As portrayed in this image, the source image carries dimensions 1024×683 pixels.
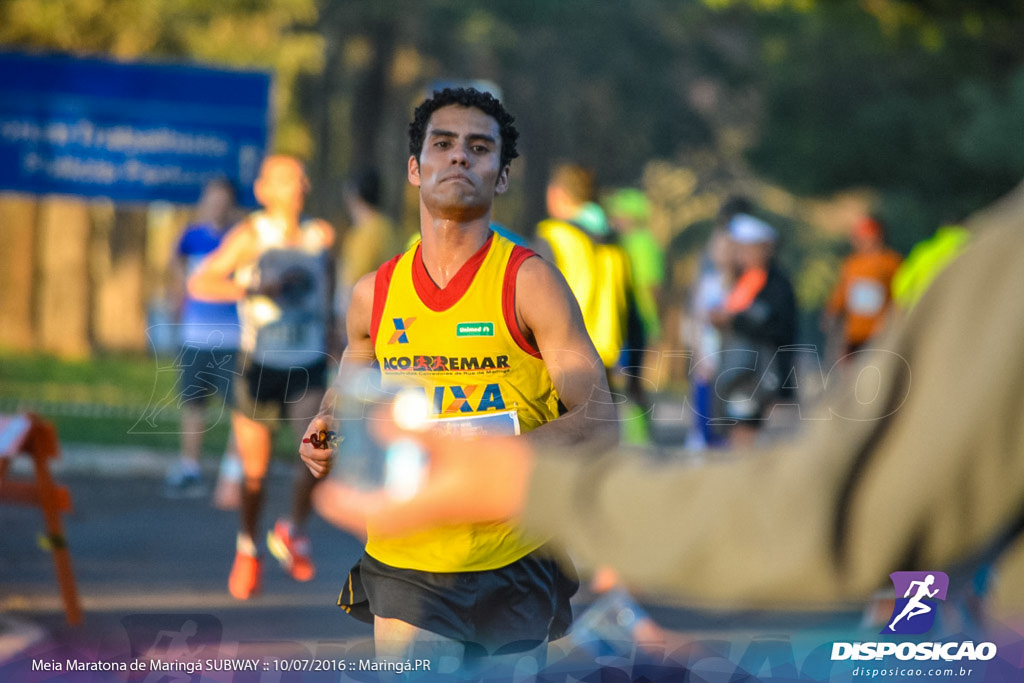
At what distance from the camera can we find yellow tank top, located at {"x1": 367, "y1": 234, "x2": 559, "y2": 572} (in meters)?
3.84

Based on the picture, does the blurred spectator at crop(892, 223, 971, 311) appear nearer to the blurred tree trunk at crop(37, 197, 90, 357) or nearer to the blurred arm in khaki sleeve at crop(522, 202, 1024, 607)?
the blurred arm in khaki sleeve at crop(522, 202, 1024, 607)

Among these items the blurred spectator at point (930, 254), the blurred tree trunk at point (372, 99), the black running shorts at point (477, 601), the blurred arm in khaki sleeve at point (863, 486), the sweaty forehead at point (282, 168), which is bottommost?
the black running shorts at point (477, 601)

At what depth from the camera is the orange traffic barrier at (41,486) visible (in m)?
6.43

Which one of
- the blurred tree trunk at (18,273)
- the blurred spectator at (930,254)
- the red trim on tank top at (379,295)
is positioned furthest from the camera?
the blurred tree trunk at (18,273)

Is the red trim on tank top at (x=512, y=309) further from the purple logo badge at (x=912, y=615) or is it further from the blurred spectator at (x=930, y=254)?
the blurred spectator at (x=930, y=254)

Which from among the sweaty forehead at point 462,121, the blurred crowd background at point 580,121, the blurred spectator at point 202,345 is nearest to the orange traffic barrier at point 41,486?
the blurred spectator at point 202,345

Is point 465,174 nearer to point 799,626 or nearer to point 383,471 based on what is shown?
point 383,471

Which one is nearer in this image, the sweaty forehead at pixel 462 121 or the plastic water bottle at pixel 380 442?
the plastic water bottle at pixel 380 442

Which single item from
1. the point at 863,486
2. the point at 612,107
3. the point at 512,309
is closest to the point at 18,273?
the point at 612,107

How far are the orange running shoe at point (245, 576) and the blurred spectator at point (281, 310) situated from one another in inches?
18.6

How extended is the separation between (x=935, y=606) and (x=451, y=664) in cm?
214

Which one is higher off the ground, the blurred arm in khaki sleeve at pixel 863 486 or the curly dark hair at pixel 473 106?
the curly dark hair at pixel 473 106

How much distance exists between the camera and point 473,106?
4172 mm

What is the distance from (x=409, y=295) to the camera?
3.99 metres
